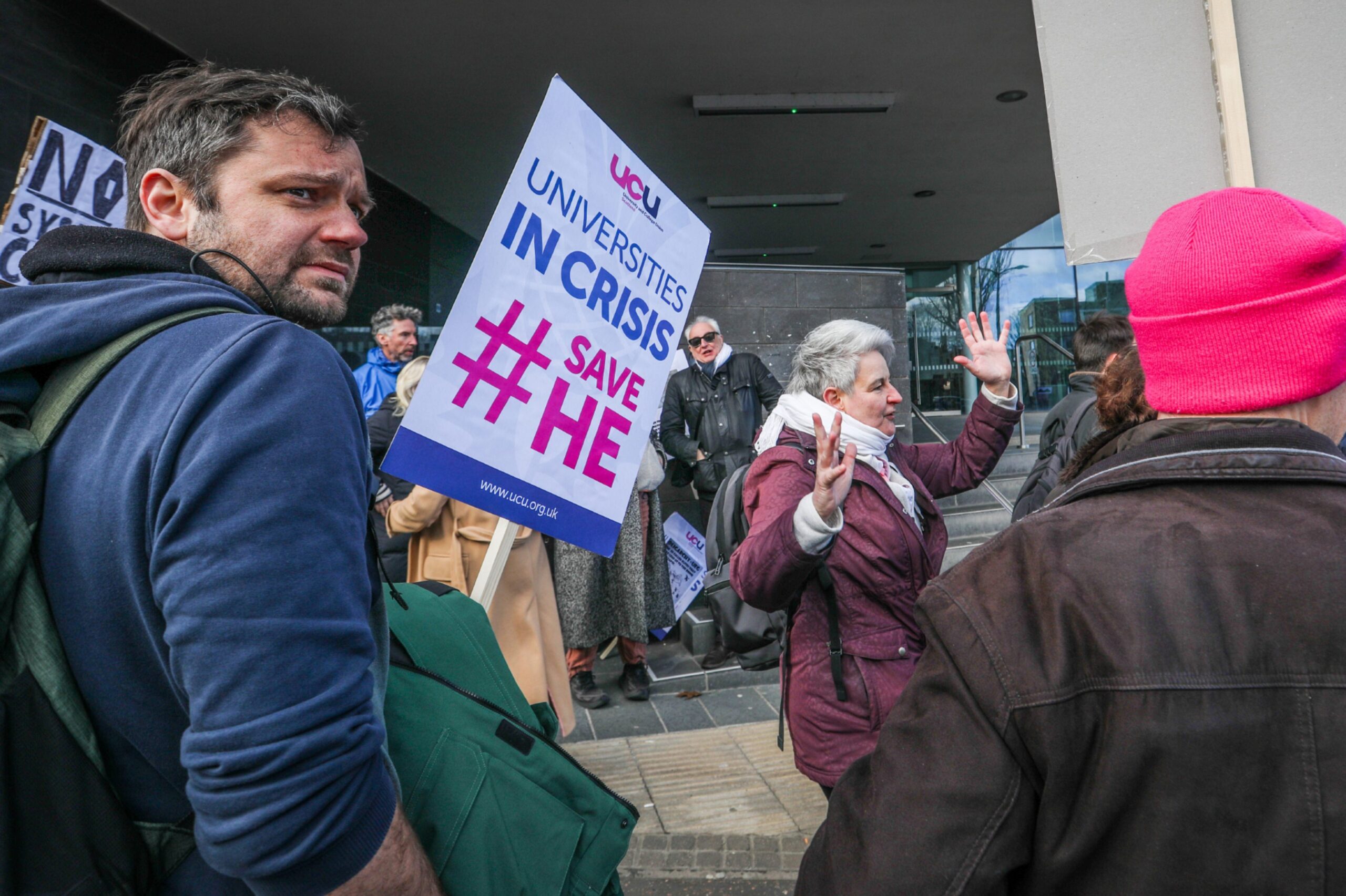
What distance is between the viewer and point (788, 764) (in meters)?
3.85

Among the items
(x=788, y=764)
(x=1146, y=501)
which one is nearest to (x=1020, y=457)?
(x=788, y=764)

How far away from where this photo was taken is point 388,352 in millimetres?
5293

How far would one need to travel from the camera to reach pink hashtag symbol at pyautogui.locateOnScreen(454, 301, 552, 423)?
1873mm

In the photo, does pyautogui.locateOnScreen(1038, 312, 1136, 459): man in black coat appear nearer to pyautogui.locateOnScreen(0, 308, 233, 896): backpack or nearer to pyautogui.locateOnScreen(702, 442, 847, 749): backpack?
pyautogui.locateOnScreen(702, 442, 847, 749): backpack

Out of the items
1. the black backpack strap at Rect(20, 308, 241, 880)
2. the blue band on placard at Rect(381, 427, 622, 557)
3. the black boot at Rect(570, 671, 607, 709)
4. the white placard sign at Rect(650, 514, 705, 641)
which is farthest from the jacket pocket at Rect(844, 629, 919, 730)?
the white placard sign at Rect(650, 514, 705, 641)

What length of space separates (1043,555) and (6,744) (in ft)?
3.45

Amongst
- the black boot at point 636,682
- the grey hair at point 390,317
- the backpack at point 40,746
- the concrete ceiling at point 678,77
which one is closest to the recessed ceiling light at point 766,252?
the concrete ceiling at point 678,77

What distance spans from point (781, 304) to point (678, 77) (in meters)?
2.44

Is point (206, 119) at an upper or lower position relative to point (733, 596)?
upper

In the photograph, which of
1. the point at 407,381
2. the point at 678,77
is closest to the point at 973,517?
the point at 678,77

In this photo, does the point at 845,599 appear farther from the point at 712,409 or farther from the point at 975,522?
the point at 975,522

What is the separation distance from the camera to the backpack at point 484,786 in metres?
0.99

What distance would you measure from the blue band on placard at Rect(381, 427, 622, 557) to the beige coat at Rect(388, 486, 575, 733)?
1.36 metres

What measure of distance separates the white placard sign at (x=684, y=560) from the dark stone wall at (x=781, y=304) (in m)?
1.50
